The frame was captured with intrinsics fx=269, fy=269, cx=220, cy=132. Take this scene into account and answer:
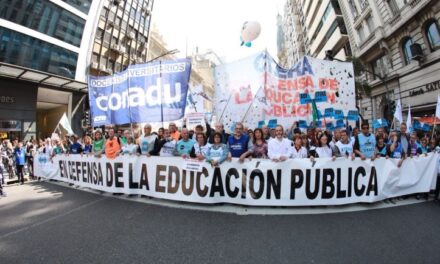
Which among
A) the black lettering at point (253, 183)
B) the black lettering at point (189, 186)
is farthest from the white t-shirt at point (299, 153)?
the black lettering at point (189, 186)

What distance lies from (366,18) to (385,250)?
27.2m

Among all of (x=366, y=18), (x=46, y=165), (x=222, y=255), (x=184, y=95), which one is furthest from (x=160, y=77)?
(x=366, y=18)

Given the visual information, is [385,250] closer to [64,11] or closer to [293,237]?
[293,237]

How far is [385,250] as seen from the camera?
3459 mm

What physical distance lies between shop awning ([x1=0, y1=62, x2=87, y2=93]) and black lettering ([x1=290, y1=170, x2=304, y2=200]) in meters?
18.0

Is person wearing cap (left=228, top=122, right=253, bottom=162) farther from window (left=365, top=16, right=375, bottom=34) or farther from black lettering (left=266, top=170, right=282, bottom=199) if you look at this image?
window (left=365, top=16, right=375, bottom=34)

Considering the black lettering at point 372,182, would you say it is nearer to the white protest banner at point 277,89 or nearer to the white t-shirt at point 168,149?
the white protest banner at point 277,89

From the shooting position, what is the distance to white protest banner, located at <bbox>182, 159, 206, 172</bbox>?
5.80 meters

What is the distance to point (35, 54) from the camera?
72.0ft

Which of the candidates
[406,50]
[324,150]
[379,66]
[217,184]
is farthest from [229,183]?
[379,66]

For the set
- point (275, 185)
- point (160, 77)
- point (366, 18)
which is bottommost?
point (275, 185)

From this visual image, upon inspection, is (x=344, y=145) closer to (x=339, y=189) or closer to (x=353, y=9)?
(x=339, y=189)

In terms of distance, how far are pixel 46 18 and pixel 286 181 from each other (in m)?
25.7

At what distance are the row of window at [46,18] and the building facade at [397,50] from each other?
26.5 meters
